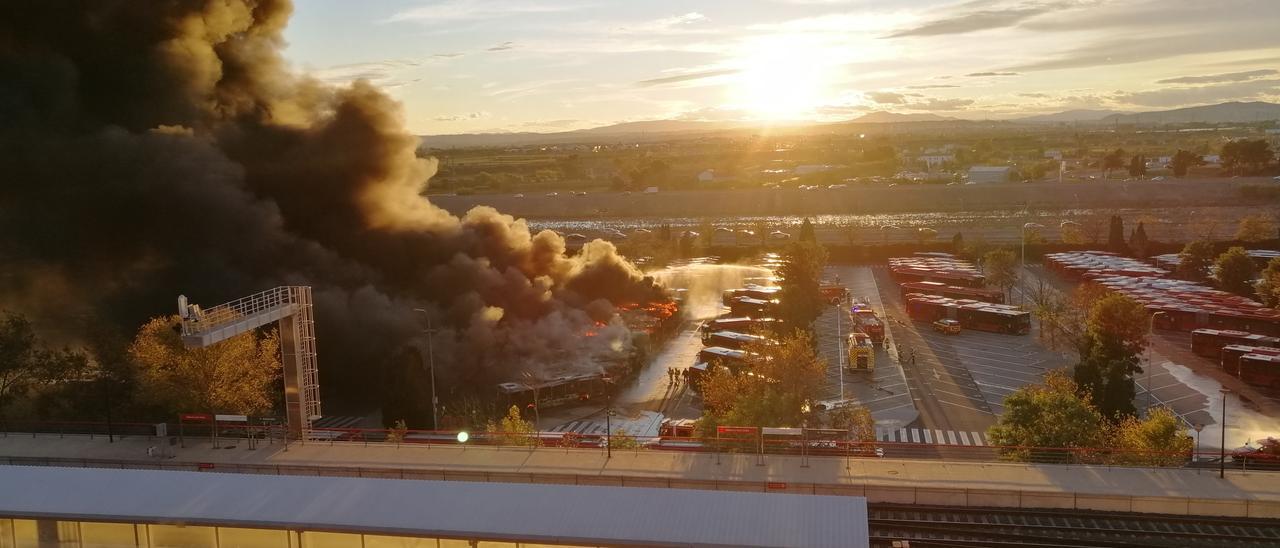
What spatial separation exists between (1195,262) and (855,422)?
29975 millimetres

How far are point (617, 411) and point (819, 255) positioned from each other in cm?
1776

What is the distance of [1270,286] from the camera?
33.8 metres

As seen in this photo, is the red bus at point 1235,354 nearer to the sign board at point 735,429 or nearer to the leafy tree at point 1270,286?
the leafy tree at point 1270,286

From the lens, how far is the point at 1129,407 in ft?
67.3

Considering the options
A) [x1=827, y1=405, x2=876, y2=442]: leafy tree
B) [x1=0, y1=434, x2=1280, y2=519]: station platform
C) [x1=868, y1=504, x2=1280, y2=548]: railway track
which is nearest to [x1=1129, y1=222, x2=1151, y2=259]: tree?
[x1=827, y1=405, x2=876, y2=442]: leafy tree

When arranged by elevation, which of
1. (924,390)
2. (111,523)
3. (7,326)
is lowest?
(924,390)

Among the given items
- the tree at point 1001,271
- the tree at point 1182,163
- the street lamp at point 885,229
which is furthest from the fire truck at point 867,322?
the tree at point 1182,163

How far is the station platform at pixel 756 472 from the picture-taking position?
49.0ft

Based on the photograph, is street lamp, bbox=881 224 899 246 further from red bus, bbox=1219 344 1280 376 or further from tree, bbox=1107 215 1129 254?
red bus, bbox=1219 344 1280 376

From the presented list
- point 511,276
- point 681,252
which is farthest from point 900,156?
point 511,276

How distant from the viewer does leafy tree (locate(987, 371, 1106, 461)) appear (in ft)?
55.9

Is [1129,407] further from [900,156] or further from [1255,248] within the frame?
[900,156]

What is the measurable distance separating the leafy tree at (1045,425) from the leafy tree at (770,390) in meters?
4.04

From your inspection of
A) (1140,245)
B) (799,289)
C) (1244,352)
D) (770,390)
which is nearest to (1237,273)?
(1140,245)
